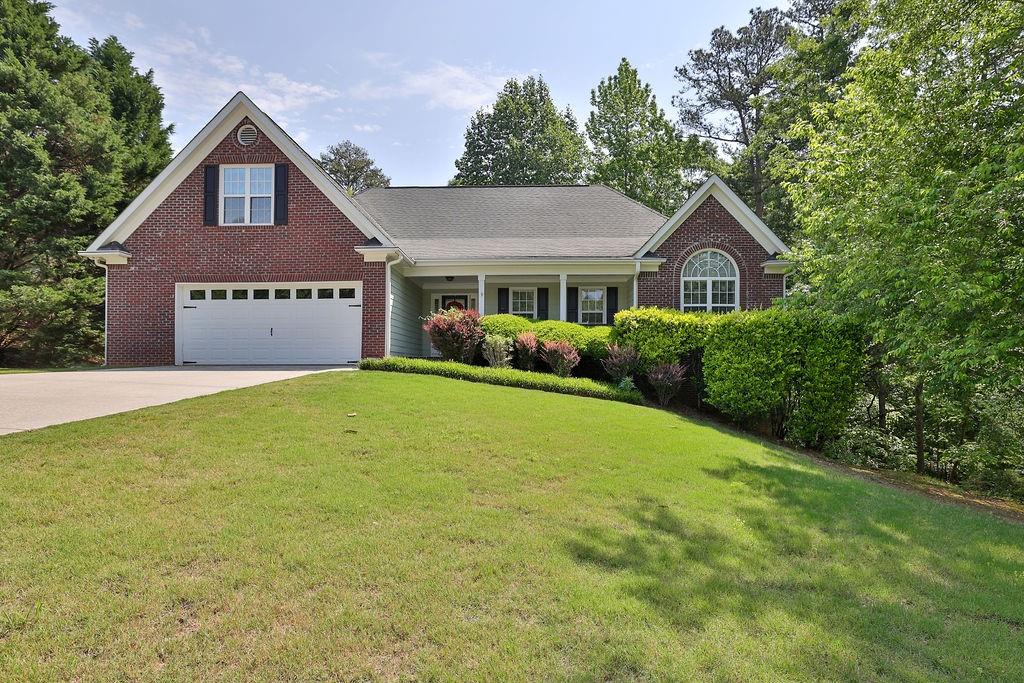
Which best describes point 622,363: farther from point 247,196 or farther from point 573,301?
point 247,196

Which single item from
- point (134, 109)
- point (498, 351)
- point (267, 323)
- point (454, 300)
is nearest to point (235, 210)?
point (267, 323)

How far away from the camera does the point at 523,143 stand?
3712cm

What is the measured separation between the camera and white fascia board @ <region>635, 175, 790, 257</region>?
560 inches

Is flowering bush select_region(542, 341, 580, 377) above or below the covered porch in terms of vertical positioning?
below

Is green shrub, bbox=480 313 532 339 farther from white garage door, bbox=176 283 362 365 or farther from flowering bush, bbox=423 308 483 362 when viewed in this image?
white garage door, bbox=176 283 362 365

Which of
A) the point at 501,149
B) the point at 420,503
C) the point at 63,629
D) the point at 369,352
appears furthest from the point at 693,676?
the point at 501,149

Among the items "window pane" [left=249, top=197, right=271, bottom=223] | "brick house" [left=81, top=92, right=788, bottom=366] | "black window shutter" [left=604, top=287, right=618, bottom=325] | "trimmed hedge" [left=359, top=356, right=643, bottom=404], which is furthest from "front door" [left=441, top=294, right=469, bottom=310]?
"trimmed hedge" [left=359, top=356, right=643, bottom=404]

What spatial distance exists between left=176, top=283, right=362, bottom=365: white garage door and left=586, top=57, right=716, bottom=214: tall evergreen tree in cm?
2101

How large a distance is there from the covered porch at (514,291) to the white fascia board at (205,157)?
212cm

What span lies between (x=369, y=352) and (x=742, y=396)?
28.6 feet

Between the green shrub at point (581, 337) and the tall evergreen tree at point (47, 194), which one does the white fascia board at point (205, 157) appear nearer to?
the green shrub at point (581, 337)

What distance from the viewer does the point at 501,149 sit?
Result: 3791cm

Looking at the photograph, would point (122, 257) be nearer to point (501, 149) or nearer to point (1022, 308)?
point (1022, 308)

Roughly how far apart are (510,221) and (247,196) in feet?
25.9
